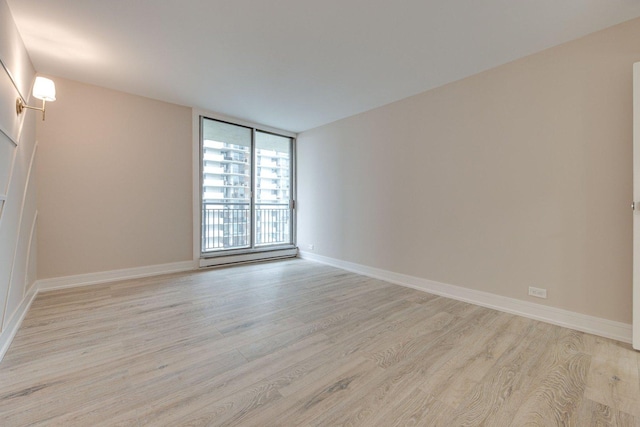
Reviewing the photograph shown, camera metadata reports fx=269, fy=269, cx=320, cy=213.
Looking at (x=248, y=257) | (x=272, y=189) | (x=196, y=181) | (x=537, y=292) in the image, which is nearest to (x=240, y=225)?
(x=248, y=257)

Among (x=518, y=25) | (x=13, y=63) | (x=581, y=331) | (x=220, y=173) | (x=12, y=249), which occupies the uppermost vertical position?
(x=518, y=25)

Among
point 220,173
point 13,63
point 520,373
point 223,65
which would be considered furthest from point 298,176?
point 520,373

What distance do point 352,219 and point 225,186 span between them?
2301mm

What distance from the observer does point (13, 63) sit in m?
2.20

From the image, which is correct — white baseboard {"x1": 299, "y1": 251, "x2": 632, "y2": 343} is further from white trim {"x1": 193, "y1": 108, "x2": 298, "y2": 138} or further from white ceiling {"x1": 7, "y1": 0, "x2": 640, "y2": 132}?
white trim {"x1": 193, "y1": 108, "x2": 298, "y2": 138}

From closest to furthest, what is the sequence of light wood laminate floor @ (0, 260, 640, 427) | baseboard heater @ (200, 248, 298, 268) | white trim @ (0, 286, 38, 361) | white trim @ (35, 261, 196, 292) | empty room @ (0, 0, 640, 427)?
light wood laminate floor @ (0, 260, 640, 427) < empty room @ (0, 0, 640, 427) < white trim @ (0, 286, 38, 361) < white trim @ (35, 261, 196, 292) < baseboard heater @ (200, 248, 298, 268)

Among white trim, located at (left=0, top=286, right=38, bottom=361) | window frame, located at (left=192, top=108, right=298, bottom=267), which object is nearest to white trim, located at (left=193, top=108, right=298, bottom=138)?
window frame, located at (left=192, top=108, right=298, bottom=267)

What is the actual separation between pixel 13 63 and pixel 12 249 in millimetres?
1527

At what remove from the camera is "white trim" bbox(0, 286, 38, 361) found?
6.13ft

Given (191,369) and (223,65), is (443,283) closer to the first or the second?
Result: (191,369)

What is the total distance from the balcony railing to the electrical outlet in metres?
4.04

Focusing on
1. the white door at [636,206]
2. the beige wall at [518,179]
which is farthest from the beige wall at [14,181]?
the white door at [636,206]

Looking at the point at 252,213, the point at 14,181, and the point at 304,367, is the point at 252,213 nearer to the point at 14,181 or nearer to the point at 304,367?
the point at 14,181

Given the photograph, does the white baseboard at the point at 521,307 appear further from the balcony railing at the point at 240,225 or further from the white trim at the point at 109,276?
the white trim at the point at 109,276
